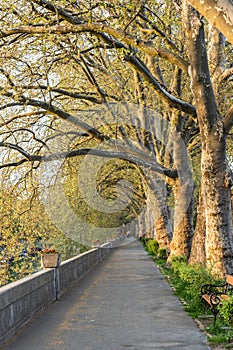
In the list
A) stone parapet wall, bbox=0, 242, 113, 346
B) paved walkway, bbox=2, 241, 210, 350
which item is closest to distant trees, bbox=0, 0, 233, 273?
paved walkway, bbox=2, 241, 210, 350

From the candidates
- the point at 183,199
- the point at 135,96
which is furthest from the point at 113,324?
the point at 135,96

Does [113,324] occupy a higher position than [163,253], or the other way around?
[163,253]

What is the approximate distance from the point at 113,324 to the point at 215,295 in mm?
2009

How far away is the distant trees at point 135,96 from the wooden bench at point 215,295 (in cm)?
168

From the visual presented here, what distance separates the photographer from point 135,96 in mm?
22250

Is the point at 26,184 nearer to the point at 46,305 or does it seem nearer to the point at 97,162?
the point at 46,305

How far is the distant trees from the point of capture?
12984mm

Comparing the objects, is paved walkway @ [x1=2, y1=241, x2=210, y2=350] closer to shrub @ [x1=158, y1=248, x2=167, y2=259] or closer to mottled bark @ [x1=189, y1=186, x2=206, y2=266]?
mottled bark @ [x1=189, y1=186, x2=206, y2=266]

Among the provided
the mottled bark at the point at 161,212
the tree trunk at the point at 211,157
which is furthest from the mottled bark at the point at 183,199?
the mottled bark at the point at 161,212

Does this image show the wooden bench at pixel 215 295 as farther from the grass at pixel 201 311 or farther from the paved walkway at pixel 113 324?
the paved walkway at pixel 113 324

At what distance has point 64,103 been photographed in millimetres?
23531

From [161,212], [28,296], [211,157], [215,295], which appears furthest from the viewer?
[161,212]

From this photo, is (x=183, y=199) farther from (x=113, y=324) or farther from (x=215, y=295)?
(x=113, y=324)

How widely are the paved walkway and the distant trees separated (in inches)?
89.2
